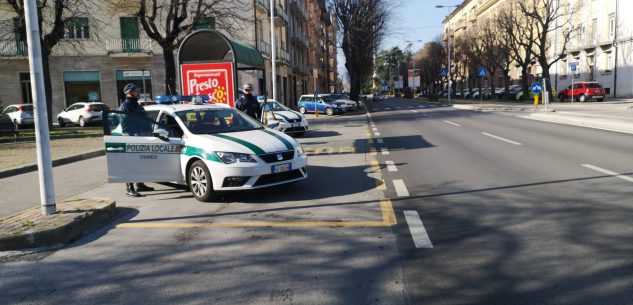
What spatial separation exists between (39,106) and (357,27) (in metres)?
38.6

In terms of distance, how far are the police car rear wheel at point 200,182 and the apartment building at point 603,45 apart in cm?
3990

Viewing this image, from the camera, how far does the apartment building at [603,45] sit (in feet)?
145

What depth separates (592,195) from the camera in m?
6.73

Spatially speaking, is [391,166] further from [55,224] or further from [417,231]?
[55,224]

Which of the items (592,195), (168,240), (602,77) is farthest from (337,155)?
(602,77)

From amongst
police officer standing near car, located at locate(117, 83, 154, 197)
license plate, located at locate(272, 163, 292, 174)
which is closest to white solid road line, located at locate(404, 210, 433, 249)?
license plate, located at locate(272, 163, 292, 174)

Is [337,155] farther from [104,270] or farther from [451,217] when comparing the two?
[104,270]

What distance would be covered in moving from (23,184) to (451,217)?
26.4 ft

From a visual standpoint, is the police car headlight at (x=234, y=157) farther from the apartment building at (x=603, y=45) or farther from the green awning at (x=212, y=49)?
the apartment building at (x=603, y=45)

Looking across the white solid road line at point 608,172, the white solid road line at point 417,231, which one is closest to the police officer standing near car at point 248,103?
the white solid road line at point 417,231

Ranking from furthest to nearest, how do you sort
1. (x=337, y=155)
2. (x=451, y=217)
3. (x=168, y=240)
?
1. (x=337, y=155)
2. (x=451, y=217)
3. (x=168, y=240)

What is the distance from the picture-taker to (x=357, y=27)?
42.6m

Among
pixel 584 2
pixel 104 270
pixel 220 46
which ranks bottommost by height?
pixel 104 270

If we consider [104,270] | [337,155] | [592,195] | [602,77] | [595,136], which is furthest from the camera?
[602,77]
